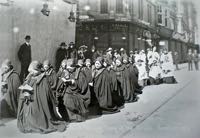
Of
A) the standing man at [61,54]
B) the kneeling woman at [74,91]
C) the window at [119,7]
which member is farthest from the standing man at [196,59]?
the standing man at [61,54]

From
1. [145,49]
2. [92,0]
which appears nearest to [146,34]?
[145,49]

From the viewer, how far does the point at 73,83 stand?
8.86 ft

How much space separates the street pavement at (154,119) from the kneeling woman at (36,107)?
0.25 ft

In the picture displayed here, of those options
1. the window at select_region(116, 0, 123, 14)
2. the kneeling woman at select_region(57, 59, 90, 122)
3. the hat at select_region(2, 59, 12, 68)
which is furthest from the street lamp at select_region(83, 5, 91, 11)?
the hat at select_region(2, 59, 12, 68)

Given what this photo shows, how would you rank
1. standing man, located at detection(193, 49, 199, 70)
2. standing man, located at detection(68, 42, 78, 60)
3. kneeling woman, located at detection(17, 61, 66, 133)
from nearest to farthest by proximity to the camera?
kneeling woman, located at detection(17, 61, 66, 133) < standing man, located at detection(68, 42, 78, 60) < standing man, located at detection(193, 49, 199, 70)

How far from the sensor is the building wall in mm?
2697

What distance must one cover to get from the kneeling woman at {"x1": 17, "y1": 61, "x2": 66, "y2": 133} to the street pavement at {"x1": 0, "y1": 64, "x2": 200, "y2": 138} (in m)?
0.08

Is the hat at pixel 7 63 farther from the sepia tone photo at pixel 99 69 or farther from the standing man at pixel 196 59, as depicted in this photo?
the standing man at pixel 196 59

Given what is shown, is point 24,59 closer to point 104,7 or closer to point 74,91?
point 74,91

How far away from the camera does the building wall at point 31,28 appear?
2.70 metres

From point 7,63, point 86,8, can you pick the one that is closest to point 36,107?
point 7,63

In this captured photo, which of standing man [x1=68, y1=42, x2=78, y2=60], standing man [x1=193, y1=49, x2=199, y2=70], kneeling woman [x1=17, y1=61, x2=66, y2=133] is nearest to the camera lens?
kneeling woman [x1=17, y1=61, x2=66, y2=133]

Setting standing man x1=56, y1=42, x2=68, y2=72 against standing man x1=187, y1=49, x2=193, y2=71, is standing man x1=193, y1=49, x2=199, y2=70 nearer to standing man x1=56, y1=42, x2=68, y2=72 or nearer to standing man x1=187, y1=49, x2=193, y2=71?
standing man x1=187, y1=49, x2=193, y2=71

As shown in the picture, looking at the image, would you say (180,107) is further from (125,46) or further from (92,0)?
(92,0)
